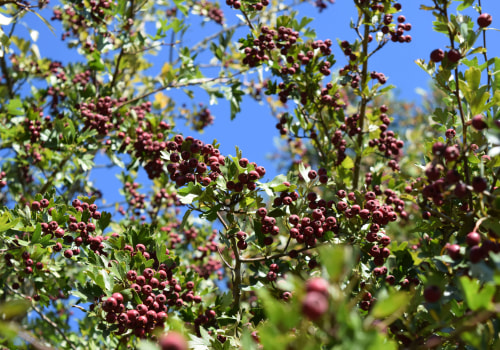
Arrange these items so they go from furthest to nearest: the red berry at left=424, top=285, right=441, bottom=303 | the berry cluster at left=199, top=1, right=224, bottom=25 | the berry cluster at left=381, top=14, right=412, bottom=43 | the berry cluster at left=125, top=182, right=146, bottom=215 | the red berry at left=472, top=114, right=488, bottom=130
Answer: the berry cluster at left=199, top=1, right=224, bottom=25
the berry cluster at left=125, top=182, right=146, bottom=215
the berry cluster at left=381, top=14, right=412, bottom=43
the red berry at left=472, top=114, right=488, bottom=130
the red berry at left=424, top=285, right=441, bottom=303

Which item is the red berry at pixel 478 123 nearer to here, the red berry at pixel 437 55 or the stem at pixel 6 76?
the red berry at pixel 437 55

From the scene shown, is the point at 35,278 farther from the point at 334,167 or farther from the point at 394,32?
the point at 394,32

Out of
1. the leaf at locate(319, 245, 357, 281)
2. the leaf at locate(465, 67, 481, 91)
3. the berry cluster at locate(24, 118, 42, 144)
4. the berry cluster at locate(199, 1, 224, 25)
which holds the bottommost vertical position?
the leaf at locate(319, 245, 357, 281)

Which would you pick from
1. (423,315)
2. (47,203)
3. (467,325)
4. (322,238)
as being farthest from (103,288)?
(467,325)

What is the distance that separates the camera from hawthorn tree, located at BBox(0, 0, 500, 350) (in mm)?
1548

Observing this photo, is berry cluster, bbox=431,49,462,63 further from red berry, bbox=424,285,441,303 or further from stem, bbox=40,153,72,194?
stem, bbox=40,153,72,194

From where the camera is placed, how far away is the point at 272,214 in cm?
287

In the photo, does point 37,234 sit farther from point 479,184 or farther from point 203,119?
point 203,119

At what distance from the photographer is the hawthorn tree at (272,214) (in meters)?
1.55

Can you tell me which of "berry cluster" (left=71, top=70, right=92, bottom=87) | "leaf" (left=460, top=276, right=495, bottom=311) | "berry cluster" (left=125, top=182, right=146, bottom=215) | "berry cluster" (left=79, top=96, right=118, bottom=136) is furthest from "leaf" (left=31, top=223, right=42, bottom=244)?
"berry cluster" (left=71, top=70, right=92, bottom=87)

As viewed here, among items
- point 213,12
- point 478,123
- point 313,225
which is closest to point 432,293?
point 478,123

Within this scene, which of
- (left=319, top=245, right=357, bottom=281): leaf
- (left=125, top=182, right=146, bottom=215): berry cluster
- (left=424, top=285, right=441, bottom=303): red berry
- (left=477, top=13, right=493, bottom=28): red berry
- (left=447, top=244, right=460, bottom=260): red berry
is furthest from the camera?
(left=125, top=182, right=146, bottom=215): berry cluster

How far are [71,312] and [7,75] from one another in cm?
357

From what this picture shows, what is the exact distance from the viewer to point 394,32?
390 cm
